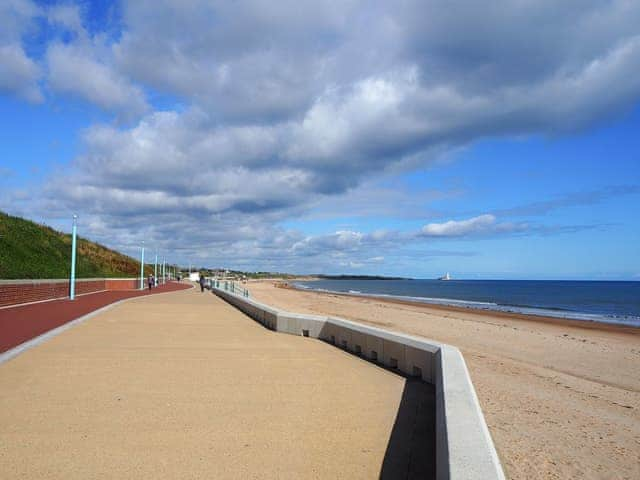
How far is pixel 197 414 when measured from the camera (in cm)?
592

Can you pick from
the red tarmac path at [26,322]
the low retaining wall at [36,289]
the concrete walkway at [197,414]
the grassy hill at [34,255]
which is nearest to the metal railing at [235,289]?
the low retaining wall at [36,289]

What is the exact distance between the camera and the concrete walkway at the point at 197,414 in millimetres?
4449

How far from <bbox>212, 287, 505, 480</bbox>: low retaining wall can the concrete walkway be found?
1.37 ft

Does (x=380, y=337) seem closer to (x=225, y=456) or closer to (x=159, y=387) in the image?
(x=159, y=387)

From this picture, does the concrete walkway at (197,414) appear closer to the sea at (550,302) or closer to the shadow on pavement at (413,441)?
the shadow on pavement at (413,441)

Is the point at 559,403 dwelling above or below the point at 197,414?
below

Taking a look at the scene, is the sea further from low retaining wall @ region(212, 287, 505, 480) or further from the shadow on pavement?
the shadow on pavement

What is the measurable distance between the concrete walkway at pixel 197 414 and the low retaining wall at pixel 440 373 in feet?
1.37

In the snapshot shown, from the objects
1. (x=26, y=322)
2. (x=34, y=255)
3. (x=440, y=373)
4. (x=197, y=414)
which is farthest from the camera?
(x=34, y=255)

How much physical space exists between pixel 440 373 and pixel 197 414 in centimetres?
273

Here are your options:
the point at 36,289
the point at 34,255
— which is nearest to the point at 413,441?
the point at 36,289

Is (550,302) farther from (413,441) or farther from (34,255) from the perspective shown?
(413,441)

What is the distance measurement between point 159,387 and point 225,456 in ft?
9.47

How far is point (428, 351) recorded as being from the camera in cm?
783
